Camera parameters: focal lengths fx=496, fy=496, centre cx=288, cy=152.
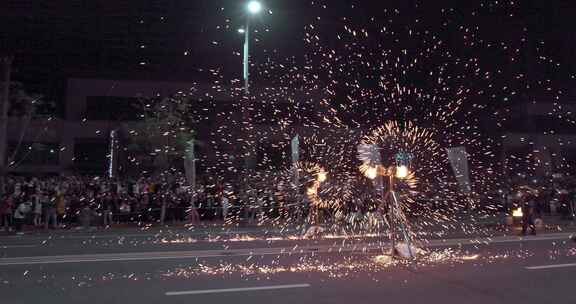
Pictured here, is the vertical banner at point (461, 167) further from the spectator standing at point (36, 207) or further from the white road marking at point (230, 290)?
the spectator standing at point (36, 207)

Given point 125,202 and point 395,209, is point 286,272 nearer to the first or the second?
point 395,209

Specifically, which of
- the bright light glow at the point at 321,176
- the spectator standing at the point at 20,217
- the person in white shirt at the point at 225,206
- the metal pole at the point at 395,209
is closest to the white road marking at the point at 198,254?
the metal pole at the point at 395,209

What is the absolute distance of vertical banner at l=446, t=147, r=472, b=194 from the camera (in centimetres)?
1869

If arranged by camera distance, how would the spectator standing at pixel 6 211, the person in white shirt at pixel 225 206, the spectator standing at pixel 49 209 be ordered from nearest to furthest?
1. the spectator standing at pixel 6 211
2. the spectator standing at pixel 49 209
3. the person in white shirt at pixel 225 206

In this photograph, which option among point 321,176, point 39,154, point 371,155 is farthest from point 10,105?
point 371,155

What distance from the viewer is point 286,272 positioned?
9227 mm

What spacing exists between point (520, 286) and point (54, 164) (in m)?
29.3

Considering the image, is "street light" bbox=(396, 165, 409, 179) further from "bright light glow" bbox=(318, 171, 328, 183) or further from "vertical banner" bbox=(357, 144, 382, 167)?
"bright light glow" bbox=(318, 171, 328, 183)

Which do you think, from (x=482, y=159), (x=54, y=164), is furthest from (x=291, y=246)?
(x=482, y=159)

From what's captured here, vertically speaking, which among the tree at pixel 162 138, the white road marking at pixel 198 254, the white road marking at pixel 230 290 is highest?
the tree at pixel 162 138

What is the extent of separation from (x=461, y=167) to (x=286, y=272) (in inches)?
467

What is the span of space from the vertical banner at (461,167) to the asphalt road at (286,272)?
14.6 feet

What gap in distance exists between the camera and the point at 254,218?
2216cm

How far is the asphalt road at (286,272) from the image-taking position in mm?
7246
